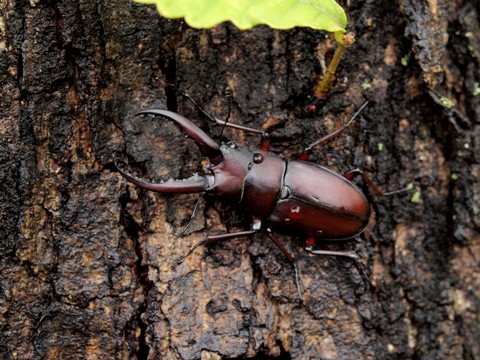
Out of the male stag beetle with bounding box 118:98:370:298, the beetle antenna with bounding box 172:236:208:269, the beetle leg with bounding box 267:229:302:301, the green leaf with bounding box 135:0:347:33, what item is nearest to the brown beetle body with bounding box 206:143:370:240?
the male stag beetle with bounding box 118:98:370:298

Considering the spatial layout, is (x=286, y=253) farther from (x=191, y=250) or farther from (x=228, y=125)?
(x=228, y=125)

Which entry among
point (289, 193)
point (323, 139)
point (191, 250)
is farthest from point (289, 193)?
point (191, 250)

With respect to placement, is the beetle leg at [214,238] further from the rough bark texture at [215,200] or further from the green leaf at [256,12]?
the green leaf at [256,12]

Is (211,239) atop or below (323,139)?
below

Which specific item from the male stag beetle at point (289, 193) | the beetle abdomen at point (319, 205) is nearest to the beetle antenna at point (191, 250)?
the male stag beetle at point (289, 193)

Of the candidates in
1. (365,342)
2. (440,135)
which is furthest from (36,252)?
(440,135)

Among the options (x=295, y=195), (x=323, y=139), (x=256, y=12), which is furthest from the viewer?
(x=295, y=195)

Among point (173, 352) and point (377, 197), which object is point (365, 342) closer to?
point (377, 197)
